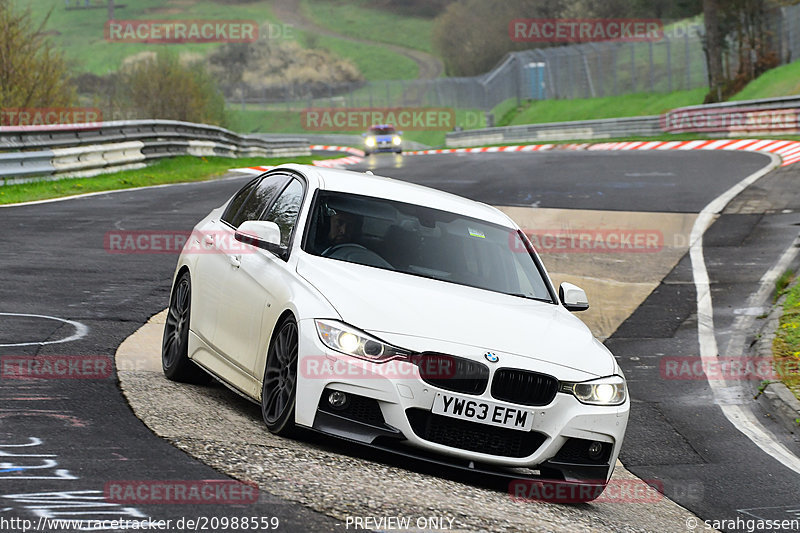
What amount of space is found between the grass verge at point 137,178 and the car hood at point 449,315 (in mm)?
14607

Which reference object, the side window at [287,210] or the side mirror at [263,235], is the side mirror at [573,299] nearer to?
the side window at [287,210]

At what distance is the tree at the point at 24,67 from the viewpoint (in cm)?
2862

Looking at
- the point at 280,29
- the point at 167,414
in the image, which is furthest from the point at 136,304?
the point at 280,29

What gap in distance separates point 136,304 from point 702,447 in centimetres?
545

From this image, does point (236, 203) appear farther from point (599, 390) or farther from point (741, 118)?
point (741, 118)

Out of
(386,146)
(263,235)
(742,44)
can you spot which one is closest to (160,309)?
(263,235)

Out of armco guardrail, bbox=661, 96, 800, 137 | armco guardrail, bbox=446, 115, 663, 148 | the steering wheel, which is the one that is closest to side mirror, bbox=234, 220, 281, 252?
the steering wheel

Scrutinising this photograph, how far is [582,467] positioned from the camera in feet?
21.7

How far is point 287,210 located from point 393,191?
746mm

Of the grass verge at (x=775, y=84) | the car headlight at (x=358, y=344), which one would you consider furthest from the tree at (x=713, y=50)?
the car headlight at (x=358, y=344)

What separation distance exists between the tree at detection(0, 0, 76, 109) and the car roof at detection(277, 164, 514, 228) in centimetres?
2215

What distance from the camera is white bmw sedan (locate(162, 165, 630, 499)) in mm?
6207

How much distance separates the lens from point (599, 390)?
260 inches

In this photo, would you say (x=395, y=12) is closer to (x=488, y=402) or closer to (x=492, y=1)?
(x=492, y=1)
